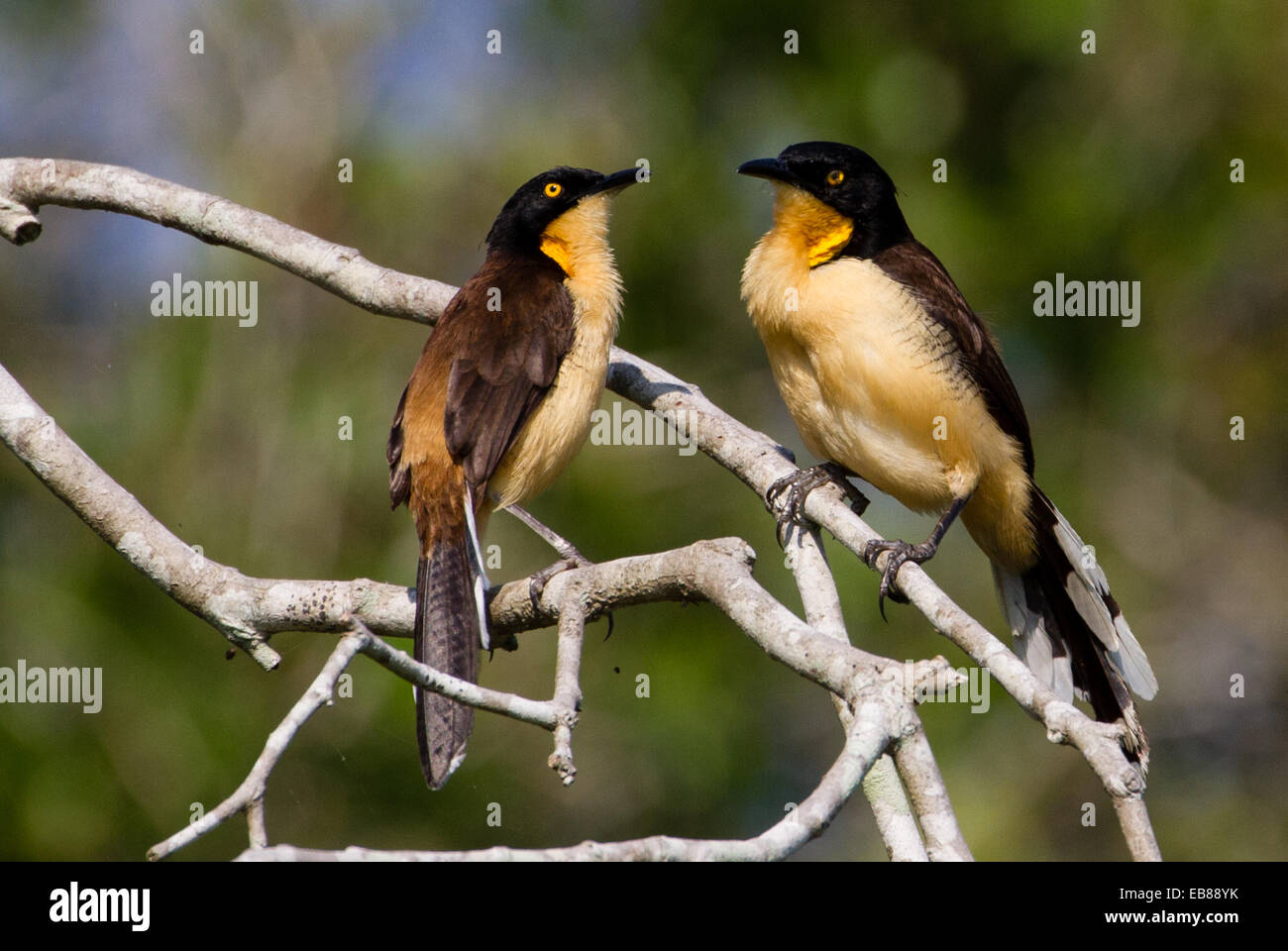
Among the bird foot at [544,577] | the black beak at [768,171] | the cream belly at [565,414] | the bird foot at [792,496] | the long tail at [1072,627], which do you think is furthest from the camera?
the black beak at [768,171]

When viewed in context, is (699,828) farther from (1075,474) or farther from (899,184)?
(899,184)

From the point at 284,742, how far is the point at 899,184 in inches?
314

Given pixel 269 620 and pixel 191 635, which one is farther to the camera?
pixel 191 635

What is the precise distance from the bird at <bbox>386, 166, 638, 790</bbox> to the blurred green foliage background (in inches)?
111

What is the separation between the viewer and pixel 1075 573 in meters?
5.50

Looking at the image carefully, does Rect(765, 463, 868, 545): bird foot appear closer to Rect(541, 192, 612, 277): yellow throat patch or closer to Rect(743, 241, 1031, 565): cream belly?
Rect(743, 241, 1031, 565): cream belly

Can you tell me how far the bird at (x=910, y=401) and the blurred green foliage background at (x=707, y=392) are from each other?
314 cm

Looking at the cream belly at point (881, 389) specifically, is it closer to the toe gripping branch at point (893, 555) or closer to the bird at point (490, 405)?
the toe gripping branch at point (893, 555)

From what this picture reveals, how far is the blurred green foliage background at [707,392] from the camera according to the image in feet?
27.5

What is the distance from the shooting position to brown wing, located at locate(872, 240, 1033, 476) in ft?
17.5

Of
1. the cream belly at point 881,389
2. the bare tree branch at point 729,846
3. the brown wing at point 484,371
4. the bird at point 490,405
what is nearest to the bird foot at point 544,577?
the bird at point 490,405

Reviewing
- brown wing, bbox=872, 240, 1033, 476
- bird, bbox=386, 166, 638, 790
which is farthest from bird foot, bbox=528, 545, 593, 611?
brown wing, bbox=872, 240, 1033, 476

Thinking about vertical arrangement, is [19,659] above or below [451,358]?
below

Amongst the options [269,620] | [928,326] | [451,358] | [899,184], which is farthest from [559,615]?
[899,184]
